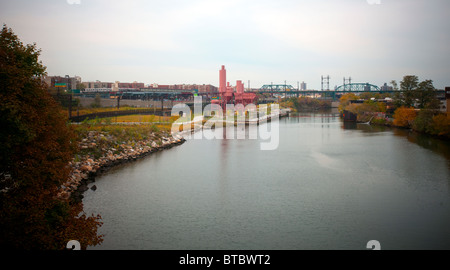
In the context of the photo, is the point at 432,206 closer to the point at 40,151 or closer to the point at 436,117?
the point at 40,151

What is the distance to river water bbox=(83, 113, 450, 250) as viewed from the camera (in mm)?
5508

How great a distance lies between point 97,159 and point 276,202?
6213mm

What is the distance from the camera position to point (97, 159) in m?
10.6

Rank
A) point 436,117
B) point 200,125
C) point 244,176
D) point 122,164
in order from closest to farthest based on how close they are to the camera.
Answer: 1. point 244,176
2. point 122,164
3. point 436,117
4. point 200,125

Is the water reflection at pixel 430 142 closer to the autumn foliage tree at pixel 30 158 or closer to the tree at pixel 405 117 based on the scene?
the tree at pixel 405 117

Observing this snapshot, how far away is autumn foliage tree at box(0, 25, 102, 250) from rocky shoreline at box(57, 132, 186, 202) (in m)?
1.38

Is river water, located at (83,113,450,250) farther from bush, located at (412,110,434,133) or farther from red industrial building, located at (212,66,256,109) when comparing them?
red industrial building, located at (212,66,256,109)

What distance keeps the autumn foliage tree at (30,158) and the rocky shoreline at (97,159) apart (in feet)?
4.54

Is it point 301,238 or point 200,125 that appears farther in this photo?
point 200,125

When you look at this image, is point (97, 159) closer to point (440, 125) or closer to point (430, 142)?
point (430, 142)

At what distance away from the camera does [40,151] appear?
4332mm
